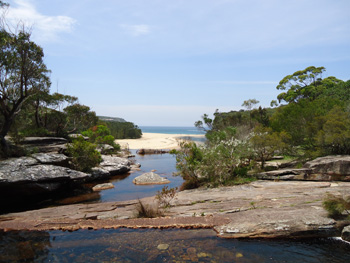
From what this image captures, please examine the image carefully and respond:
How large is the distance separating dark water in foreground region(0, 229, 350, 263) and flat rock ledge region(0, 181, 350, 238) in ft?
1.48

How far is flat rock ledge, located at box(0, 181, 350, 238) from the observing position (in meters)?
8.84

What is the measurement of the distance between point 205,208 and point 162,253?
419 cm

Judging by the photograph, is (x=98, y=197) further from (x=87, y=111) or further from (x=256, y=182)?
(x=87, y=111)

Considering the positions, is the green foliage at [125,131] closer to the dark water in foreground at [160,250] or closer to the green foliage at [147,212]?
the green foliage at [147,212]

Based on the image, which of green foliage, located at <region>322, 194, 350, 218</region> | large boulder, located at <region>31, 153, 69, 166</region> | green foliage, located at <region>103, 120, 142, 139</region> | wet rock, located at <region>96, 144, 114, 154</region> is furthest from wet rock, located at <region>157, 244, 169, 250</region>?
green foliage, located at <region>103, 120, 142, 139</region>

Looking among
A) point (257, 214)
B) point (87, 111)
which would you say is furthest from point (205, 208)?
point (87, 111)

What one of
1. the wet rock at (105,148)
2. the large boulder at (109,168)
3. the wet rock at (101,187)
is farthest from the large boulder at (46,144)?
the wet rock at (105,148)

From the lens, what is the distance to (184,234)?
9188 millimetres

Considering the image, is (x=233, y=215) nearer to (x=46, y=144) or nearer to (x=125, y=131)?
(x=46, y=144)

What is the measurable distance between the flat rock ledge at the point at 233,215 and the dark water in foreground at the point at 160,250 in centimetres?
45

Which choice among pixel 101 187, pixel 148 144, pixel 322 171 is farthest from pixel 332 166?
pixel 148 144

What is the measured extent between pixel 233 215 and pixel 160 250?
3.83 meters

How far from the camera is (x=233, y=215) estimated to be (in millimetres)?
10438

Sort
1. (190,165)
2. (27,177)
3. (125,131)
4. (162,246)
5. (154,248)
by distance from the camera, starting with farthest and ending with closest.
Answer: (125,131)
(190,165)
(27,177)
(162,246)
(154,248)
